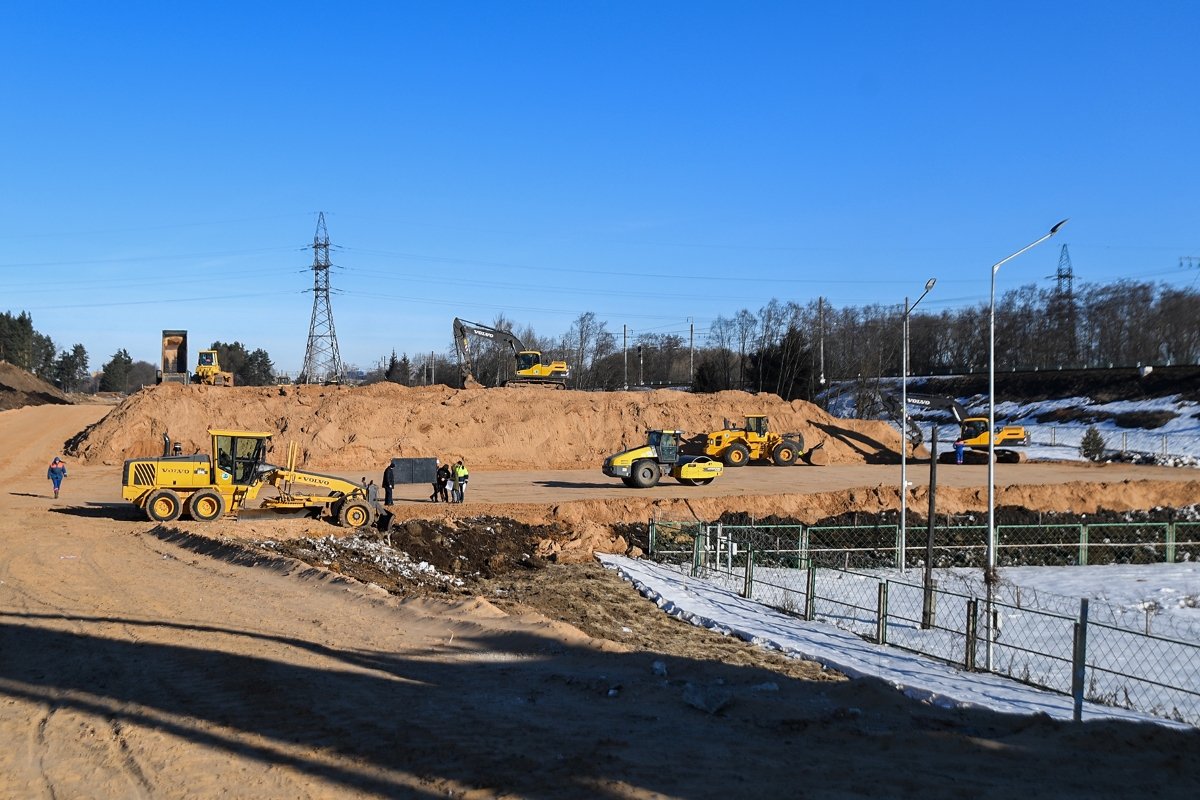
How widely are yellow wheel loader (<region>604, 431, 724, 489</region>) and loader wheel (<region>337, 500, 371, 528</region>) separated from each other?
12897 mm

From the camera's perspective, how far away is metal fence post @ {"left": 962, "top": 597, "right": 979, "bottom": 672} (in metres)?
12.1

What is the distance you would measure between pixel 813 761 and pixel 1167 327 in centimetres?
10689

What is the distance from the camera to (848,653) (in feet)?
43.0

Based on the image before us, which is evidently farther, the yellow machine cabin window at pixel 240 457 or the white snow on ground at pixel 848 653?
the yellow machine cabin window at pixel 240 457

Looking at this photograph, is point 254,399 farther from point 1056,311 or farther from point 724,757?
point 1056,311

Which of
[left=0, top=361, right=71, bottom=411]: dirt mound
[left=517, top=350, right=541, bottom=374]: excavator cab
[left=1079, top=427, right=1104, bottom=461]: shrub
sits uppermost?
[left=517, top=350, right=541, bottom=374]: excavator cab

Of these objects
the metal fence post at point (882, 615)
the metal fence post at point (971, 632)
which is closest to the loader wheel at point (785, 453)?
the metal fence post at point (882, 615)

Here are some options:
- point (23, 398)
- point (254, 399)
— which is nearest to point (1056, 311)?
point (254, 399)

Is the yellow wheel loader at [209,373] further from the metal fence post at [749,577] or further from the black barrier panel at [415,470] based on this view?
the metal fence post at [749,577]

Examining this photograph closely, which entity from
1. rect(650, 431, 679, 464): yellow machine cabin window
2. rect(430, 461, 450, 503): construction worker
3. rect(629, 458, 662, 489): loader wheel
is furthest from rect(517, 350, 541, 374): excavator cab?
rect(430, 461, 450, 503): construction worker

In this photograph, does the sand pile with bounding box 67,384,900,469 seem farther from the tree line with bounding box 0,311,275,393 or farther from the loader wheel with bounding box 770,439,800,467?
the tree line with bounding box 0,311,275,393

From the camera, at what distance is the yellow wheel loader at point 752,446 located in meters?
43.8

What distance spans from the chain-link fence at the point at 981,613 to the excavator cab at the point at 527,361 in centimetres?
2778

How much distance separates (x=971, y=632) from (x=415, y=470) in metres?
23.5
